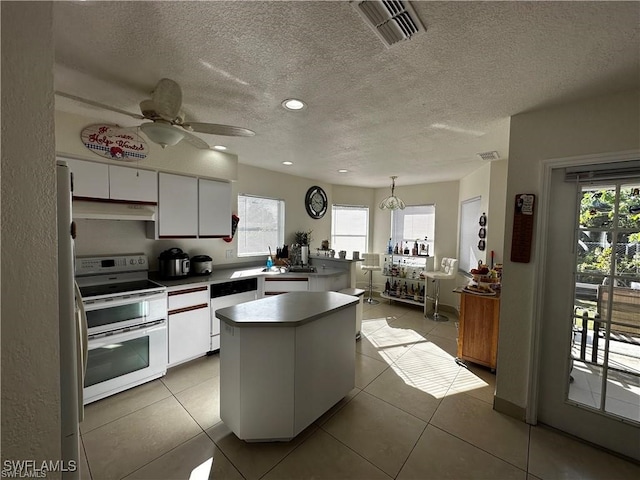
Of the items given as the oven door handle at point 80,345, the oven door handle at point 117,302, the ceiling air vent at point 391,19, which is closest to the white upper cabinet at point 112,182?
the oven door handle at point 117,302

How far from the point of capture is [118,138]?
2.51 meters

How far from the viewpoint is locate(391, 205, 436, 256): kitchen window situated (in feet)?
17.0

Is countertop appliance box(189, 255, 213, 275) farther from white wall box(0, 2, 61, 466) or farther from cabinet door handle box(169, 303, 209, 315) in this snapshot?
white wall box(0, 2, 61, 466)

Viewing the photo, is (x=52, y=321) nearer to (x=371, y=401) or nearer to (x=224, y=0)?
(x=224, y=0)

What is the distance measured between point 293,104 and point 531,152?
1.86 meters

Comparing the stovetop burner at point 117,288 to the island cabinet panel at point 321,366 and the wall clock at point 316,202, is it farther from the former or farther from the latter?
the wall clock at point 316,202

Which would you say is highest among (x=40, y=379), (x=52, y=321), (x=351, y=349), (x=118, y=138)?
(x=118, y=138)

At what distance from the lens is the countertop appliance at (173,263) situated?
3.01 metres

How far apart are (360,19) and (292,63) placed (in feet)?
1.50

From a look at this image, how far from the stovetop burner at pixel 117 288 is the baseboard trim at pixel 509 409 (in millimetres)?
3242

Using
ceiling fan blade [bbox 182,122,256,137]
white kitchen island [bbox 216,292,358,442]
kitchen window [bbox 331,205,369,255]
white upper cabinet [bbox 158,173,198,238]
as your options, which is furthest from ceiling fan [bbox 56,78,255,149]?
kitchen window [bbox 331,205,369,255]

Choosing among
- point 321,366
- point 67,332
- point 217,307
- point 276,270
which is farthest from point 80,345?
point 276,270

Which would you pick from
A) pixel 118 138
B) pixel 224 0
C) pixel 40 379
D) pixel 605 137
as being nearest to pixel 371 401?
pixel 40 379

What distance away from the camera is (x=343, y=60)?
145 cm
